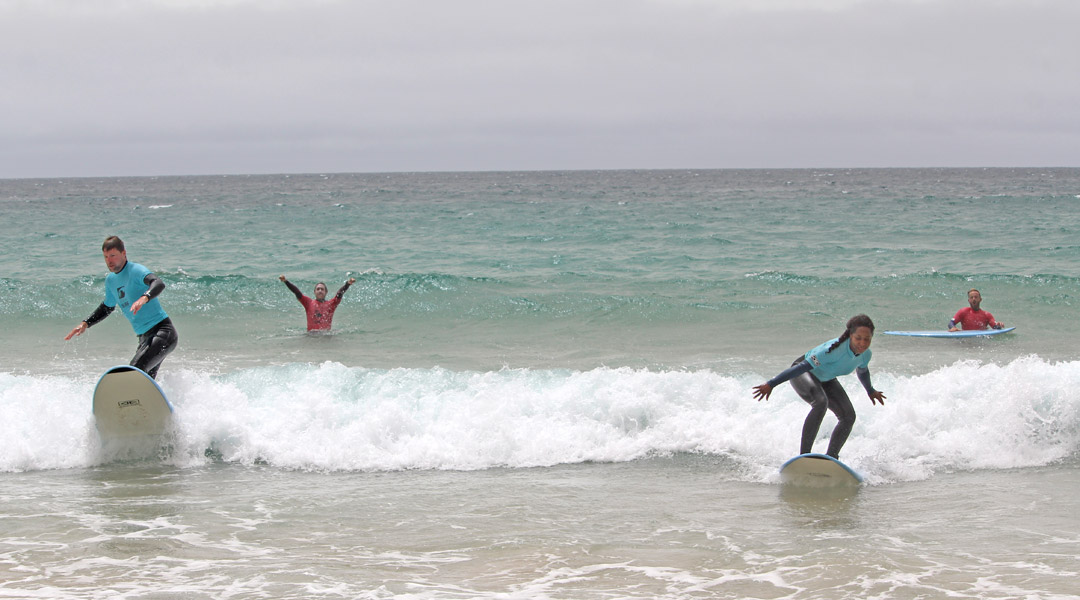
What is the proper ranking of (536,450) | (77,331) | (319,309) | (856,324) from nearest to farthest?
(856,324) < (77,331) < (536,450) < (319,309)

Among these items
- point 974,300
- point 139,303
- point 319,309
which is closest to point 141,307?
point 139,303

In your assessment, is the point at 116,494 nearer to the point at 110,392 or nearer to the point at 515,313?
the point at 110,392

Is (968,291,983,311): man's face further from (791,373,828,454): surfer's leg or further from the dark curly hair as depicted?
the dark curly hair

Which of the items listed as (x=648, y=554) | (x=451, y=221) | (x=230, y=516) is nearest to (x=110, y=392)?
(x=230, y=516)

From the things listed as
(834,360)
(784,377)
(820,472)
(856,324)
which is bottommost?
(820,472)

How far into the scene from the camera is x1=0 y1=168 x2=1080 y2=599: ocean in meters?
5.37

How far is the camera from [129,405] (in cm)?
785

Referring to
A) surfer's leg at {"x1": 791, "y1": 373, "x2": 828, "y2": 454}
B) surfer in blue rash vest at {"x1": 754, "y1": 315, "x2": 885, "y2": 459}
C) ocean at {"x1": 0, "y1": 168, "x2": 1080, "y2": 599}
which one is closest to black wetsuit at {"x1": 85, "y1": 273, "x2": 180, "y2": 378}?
ocean at {"x1": 0, "y1": 168, "x2": 1080, "y2": 599}

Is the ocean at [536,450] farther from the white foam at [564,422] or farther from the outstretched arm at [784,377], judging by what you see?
the outstretched arm at [784,377]

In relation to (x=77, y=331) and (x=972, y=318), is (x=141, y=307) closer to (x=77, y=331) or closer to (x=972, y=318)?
(x=77, y=331)

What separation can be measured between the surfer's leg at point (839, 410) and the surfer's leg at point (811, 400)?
0.05 m

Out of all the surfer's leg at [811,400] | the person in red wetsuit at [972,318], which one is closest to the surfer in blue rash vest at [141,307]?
the surfer's leg at [811,400]

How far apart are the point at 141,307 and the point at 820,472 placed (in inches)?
A: 222

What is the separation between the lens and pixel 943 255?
23.8 metres
